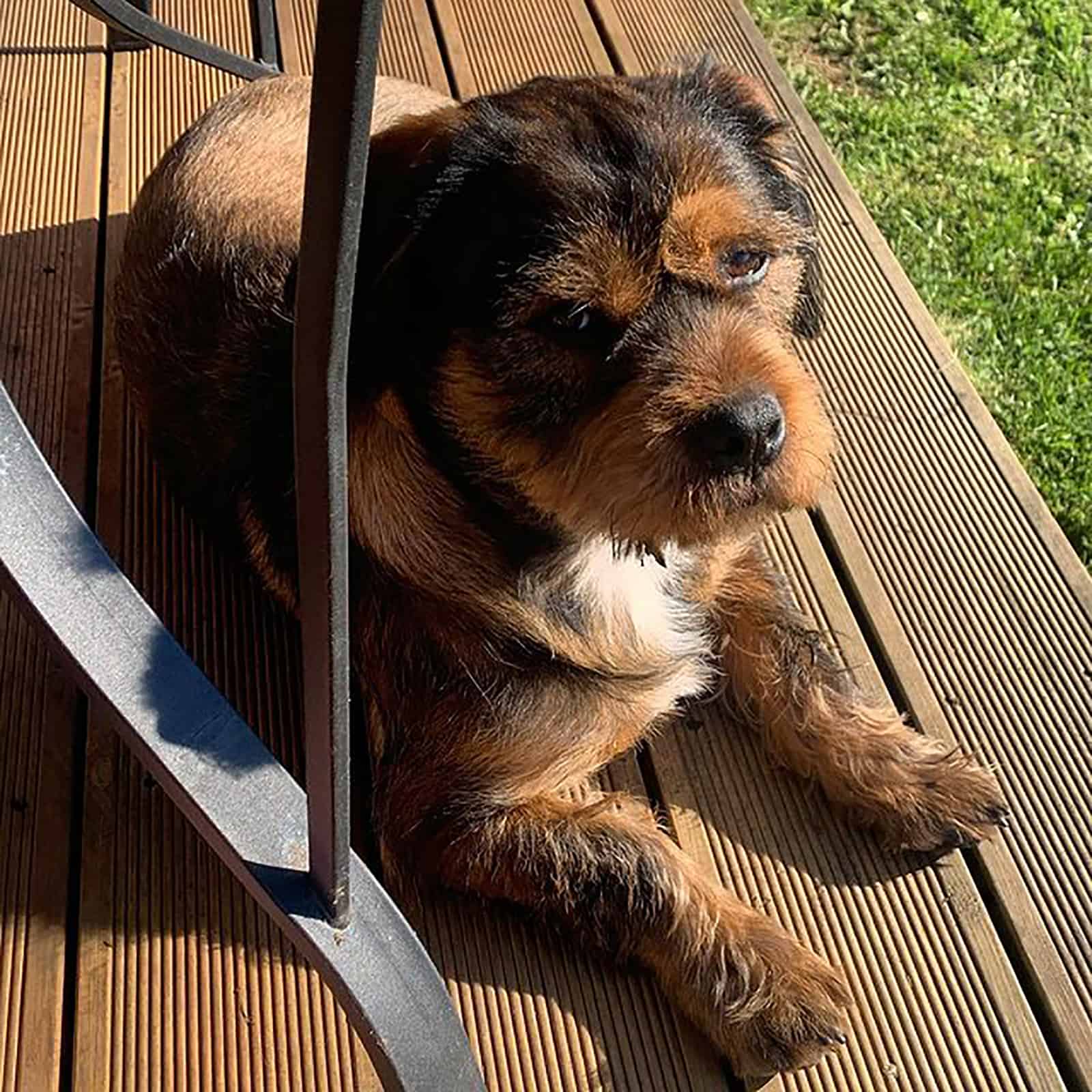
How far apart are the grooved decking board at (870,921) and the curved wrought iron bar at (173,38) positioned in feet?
9.01

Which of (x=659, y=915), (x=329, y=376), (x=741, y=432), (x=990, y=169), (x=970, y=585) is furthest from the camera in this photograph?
(x=990, y=169)

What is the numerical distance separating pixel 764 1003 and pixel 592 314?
4.14 ft

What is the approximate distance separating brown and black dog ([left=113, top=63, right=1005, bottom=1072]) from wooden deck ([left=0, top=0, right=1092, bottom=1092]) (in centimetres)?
12

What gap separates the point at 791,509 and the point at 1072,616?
3.79 ft

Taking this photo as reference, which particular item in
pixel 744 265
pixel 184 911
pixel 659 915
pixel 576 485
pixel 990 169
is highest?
pixel 744 265

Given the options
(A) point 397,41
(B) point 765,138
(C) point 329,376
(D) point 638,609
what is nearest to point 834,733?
(D) point 638,609

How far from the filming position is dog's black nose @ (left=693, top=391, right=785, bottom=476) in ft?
7.00

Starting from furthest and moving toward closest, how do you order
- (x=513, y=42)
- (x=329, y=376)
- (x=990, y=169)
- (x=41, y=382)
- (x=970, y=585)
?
(x=990, y=169), (x=513, y=42), (x=41, y=382), (x=970, y=585), (x=329, y=376)

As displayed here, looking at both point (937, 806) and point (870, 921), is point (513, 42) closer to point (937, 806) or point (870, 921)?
point (937, 806)

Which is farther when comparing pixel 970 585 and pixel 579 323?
pixel 970 585

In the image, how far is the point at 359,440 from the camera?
240 centimetres

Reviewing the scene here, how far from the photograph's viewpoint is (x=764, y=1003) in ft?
7.66

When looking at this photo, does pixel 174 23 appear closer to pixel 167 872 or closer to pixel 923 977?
pixel 167 872

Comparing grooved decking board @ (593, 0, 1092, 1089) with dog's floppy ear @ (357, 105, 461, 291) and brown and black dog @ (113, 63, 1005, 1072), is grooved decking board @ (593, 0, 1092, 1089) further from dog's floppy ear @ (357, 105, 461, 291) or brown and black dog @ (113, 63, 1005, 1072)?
dog's floppy ear @ (357, 105, 461, 291)
